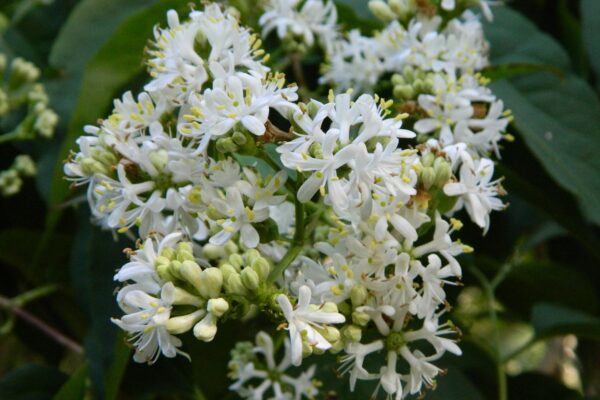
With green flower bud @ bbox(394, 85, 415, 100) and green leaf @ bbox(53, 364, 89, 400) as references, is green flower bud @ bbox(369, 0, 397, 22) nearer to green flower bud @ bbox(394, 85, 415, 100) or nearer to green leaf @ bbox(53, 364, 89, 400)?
green flower bud @ bbox(394, 85, 415, 100)

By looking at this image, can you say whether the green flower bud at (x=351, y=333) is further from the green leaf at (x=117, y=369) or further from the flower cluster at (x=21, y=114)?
the flower cluster at (x=21, y=114)

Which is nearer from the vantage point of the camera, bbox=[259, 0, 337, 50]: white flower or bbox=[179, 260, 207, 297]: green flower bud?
bbox=[179, 260, 207, 297]: green flower bud

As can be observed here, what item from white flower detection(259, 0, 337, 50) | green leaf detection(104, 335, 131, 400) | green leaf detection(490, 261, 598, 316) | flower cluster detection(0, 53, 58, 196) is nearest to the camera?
green leaf detection(104, 335, 131, 400)

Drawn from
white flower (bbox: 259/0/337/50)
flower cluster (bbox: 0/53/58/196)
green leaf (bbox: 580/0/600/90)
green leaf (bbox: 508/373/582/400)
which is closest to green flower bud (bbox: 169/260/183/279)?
white flower (bbox: 259/0/337/50)

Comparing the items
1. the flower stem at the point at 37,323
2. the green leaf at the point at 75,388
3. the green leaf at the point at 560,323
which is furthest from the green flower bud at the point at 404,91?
the flower stem at the point at 37,323

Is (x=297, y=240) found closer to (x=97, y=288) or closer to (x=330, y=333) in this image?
(x=330, y=333)

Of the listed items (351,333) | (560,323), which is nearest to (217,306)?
(351,333)
